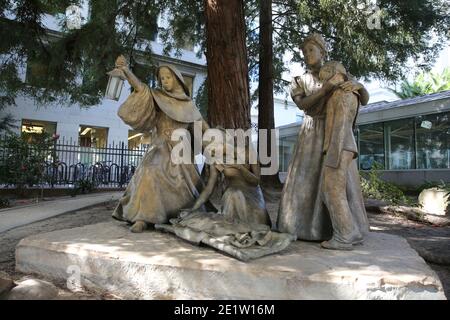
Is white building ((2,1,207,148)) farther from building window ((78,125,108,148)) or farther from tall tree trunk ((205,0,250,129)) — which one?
tall tree trunk ((205,0,250,129))

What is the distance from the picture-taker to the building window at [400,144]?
13406 millimetres

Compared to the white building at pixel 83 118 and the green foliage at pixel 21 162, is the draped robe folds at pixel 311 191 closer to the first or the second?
the green foliage at pixel 21 162

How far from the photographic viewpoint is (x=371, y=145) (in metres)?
14.7

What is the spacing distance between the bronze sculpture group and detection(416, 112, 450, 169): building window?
35.5 feet

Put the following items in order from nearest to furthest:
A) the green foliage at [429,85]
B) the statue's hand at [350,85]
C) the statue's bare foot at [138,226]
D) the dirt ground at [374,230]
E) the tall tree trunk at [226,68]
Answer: the statue's hand at [350,85], the statue's bare foot at [138,226], the dirt ground at [374,230], the tall tree trunk at [226,68], the green foliage at [429,85]

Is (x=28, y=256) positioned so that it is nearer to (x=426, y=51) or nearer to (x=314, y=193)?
(x=314, y=193)

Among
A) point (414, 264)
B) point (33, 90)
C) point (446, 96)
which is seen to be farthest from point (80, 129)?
point (414, 264)

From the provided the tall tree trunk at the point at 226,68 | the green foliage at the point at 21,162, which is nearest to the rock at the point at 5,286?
the tall tree trunk at the point at 226,68

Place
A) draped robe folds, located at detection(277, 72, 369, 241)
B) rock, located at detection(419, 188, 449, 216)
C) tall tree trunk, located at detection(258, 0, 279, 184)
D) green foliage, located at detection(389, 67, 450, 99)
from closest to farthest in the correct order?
Result: 1. draped robe folds, located at detection(277, 72, 369, 241)
2. rock, located at detection(419, 188, 449, 216)
3. tall tree trunk, located at detection(258, 0, 279, 184)
4. green foliage, located at detection(389, 67, 450, 99)

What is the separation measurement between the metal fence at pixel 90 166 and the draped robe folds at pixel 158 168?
860cm

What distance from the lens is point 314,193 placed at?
3.19 metres

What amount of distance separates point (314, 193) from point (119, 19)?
23.6 feet

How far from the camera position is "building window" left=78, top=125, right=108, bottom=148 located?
1850 cm

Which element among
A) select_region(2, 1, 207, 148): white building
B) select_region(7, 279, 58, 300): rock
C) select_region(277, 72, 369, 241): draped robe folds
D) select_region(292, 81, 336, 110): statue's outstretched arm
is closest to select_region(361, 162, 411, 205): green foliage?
select_region(277, 72, 369, 241): draped robe folds
